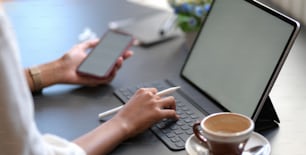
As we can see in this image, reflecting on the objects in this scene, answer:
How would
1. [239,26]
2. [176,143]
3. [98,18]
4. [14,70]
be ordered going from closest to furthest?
[14,70], [176,143], [239,26], [98,18]

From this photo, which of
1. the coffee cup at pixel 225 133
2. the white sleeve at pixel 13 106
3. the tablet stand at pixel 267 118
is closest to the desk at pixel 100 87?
the tablet stand at pixel 267 118

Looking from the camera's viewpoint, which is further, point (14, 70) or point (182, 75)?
point (182, 75)

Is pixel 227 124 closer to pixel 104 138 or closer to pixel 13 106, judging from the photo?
pixel 104 138

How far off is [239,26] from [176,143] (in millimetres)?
308

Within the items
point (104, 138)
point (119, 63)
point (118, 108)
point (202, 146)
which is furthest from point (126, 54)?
point (202, 146)

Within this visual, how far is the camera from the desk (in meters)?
1.29

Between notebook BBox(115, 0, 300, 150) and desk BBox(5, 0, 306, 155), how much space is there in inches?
2.5

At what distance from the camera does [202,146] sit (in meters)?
1.18

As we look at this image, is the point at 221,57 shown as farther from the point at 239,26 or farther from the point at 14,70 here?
the point at 14,70

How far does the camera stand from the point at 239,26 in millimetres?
1382

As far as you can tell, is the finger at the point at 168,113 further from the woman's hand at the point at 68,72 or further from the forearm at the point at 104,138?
the woman's hand at the point at 68,72

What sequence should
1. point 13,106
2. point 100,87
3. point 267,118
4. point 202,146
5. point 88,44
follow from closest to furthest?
1. point 13,106
2. point 202,146
3. point 267,118
4. point 100,87
5. point 88,44

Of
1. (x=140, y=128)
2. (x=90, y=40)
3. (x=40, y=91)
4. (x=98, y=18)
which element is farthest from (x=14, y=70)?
(x=98, y=18)

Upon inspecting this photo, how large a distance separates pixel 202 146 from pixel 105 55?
0.52 metres
